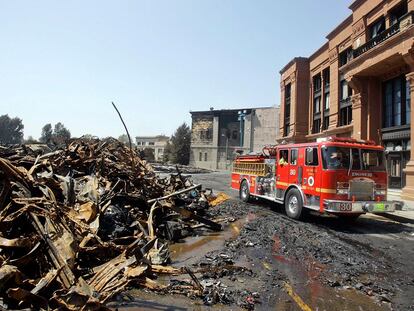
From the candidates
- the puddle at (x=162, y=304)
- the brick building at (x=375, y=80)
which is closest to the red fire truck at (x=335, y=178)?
the puddle at (x=162, y=304)

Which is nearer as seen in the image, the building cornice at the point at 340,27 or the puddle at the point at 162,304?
the puddle at the point at 162,304

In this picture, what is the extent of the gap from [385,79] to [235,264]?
21.2 metres

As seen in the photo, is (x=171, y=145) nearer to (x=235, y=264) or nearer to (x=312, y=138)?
(x=312, y=138)

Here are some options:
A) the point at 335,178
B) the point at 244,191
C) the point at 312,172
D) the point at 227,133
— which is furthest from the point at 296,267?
the point at 227,133

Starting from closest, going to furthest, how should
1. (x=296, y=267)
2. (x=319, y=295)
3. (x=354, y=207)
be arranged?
(x=319, y=295)
(x=296, y=267)
(x=354, y=207)

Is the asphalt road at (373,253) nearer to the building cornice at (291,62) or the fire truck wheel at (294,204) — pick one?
the fire truck wheel at (294,204)

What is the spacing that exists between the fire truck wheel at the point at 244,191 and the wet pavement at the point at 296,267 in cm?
528

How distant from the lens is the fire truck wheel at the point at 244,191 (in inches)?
668

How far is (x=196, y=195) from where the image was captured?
43.3 feet

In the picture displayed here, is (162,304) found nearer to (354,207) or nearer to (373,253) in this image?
(373,253)

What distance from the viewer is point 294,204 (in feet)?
40.8

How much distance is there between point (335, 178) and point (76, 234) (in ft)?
24.6

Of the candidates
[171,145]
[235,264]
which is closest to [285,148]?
[235,264]

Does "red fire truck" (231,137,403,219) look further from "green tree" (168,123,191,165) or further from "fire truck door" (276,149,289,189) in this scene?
"green tree" (168,123,191,165)
